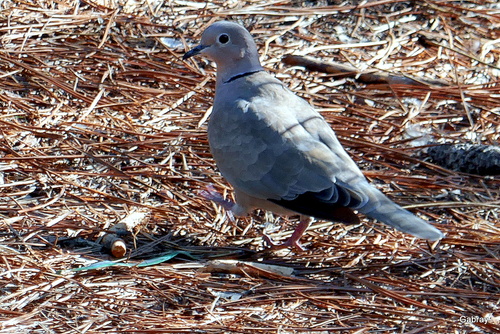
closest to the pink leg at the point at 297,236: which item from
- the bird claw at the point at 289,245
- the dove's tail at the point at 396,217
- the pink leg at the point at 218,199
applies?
the bird claw at the point at 289,245

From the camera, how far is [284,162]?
3.58 m

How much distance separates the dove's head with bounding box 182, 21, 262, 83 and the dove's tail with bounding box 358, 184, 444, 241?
3.73 feet

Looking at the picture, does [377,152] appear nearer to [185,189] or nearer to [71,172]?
[185,189]

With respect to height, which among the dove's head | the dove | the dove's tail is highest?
the dove's head

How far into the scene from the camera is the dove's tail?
3.20 meters

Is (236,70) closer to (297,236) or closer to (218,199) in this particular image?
(218,199)

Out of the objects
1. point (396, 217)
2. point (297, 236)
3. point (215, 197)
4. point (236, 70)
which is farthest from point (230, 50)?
point (396, 217)

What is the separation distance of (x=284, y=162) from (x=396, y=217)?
1.93 feet

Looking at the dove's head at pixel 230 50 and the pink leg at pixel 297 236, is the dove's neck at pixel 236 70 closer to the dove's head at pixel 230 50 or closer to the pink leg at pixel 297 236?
the dove's head at pixel 230 50

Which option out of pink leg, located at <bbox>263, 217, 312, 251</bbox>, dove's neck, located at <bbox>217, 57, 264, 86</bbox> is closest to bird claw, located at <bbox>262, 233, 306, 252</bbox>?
pink leg, located at <bbox>263, 217, 312, 251</bbox>

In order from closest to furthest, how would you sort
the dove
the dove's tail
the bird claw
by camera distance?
the dove's tail → the dove → the bird claw

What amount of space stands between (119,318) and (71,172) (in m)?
1.32

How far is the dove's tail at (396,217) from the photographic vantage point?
10.5ft

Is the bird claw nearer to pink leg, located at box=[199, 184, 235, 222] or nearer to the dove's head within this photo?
pink leg, located at box=[199, 184, 235, 222]
